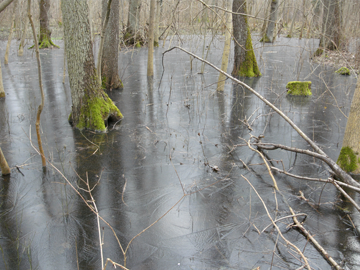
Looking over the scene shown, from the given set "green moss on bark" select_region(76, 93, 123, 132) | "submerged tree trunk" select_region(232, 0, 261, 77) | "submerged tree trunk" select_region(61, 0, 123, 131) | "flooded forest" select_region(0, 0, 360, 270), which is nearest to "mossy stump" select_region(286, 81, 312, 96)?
"flooded forest" select_region(0, 0, 360, 270)

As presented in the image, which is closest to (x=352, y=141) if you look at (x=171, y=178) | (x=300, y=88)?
(x=171, y=178)

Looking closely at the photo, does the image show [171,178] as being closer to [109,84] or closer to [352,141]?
[352,141]

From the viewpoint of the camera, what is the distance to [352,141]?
5.00 metres

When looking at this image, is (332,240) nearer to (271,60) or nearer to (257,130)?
(257,130)

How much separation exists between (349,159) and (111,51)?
331 inches

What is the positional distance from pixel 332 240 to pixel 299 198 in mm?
958

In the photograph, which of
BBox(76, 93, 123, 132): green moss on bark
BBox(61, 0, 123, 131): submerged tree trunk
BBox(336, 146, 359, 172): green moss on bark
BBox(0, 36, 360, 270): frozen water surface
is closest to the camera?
BBox(0, 36, 360, 270): frozen water surface

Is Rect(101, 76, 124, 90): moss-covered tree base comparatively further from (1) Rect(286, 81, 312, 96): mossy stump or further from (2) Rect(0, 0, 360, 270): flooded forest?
(1) Rect(286, 81, 312, 96): mossy stump

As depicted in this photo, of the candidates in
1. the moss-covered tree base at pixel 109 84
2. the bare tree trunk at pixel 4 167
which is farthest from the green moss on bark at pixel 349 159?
the moss-covered tree base at pixel 109 84

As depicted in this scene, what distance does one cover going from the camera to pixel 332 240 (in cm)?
383

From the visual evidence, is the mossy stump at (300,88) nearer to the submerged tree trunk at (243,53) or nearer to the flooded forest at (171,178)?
the flooded forest at (171,178)

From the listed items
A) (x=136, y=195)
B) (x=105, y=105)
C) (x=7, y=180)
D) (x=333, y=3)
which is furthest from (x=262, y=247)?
(x=333, y=3)

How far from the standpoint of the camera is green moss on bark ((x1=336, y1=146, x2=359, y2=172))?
16.7 ft

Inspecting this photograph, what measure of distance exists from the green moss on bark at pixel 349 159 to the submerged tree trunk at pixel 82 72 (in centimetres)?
492
